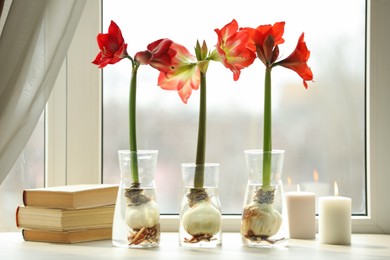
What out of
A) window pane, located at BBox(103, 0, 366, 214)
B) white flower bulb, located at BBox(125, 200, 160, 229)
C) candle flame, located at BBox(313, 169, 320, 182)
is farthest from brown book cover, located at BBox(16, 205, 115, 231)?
candle flame, located at BBox(313, 169, 320, 182)

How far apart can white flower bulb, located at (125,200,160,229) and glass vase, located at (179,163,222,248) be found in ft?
0.23

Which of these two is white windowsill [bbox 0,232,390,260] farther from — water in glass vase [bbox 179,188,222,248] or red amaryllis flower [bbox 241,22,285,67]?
red amaryllis flower [bbox 241,22,285,67]

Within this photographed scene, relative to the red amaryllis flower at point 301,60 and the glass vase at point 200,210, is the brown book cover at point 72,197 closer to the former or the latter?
the glass vase at point 200,210

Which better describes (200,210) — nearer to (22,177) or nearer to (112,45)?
(112,45)

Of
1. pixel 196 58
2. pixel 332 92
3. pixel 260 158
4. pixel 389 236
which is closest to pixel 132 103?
pixel 196 58

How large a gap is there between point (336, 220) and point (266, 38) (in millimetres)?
462

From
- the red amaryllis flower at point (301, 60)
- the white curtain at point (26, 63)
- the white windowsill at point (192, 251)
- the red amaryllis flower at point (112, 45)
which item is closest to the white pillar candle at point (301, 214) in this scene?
the white windowsill at point (192, 251)

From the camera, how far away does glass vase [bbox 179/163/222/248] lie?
69.6 inches

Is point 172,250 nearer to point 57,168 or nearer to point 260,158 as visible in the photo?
point 260,158

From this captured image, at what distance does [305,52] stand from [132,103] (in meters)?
0.42

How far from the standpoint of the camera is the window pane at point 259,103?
6.91 ft

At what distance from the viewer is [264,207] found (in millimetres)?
1791

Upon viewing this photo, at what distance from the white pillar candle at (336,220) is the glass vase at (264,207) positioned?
0.11 metres

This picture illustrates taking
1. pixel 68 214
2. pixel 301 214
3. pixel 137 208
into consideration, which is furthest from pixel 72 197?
pixel 301 214
